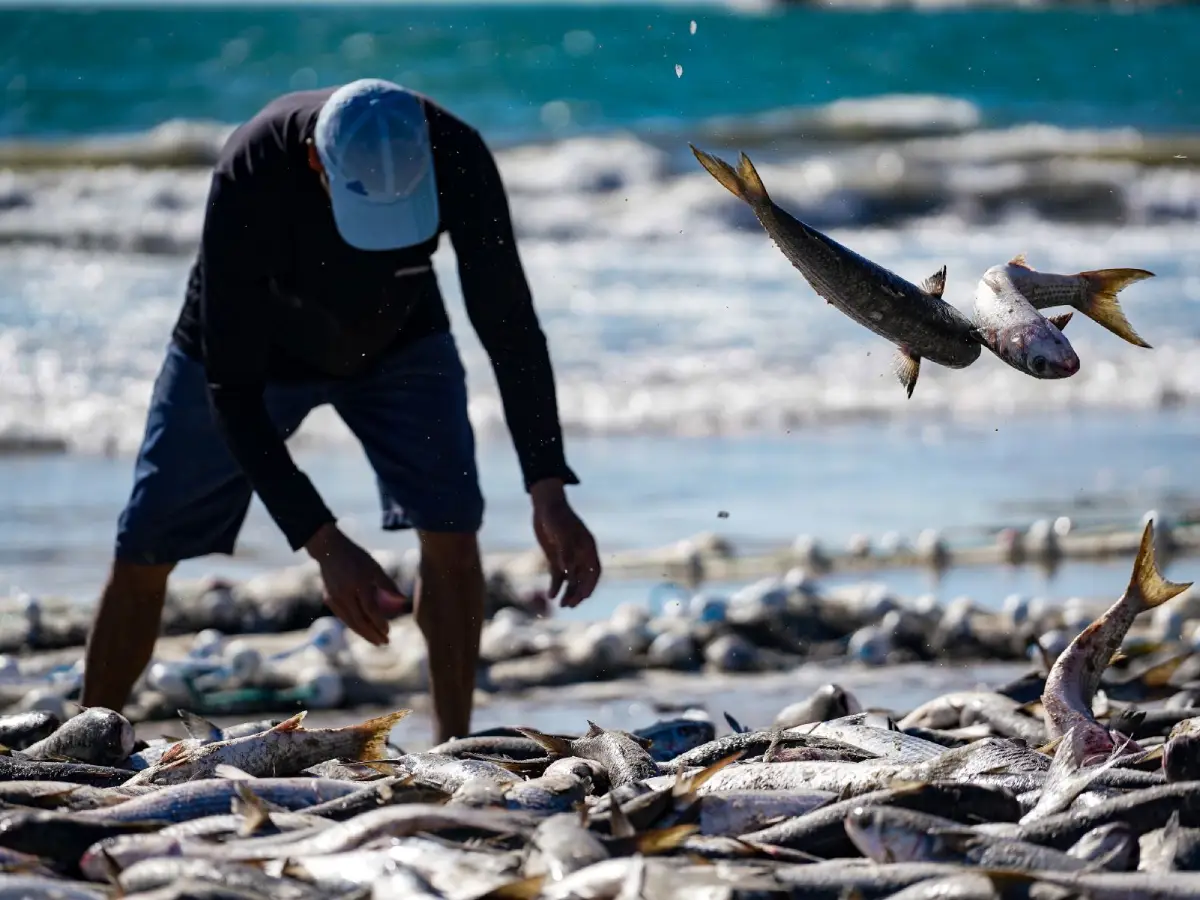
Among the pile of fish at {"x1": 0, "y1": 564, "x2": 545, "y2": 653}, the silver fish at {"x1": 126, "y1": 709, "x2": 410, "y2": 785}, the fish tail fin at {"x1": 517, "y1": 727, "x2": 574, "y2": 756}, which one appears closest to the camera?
the silver fish at {"x1": 126, "y1": 709, "x2": 410, "y2": 785}

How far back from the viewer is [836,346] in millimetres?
12922

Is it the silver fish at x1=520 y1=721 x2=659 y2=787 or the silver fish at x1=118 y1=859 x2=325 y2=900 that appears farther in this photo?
the silver fish at x1=520 y1=721 x2=659 y2=787

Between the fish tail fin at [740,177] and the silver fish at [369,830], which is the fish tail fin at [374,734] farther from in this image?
the fish tail fin at [740,177]

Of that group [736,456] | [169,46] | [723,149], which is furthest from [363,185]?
[169,46]

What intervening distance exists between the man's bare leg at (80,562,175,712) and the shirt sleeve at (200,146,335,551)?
29.2 inches

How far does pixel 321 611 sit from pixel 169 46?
3754 cm

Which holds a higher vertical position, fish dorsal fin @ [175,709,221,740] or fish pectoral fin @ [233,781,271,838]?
fish pectoral fin @ [233,781,271,838]

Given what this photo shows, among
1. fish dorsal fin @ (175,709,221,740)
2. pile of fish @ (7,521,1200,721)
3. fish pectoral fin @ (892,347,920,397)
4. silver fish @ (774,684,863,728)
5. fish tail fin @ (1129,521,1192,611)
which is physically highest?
fish pectoral fin @ (892,347,920,397)

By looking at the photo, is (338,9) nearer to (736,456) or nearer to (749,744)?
(736,456)

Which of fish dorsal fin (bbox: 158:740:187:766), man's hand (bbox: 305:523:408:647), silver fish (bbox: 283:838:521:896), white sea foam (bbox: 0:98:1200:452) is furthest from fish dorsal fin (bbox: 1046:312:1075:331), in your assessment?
white sea foam (bbox: 0:98:1200:452)

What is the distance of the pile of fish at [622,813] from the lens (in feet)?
9.80

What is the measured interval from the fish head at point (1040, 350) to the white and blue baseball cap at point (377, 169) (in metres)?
1.63

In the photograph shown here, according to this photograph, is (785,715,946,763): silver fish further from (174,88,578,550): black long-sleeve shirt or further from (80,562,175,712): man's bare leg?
(80,562,175,712): man's bare leg

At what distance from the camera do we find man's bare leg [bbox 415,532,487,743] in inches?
197
